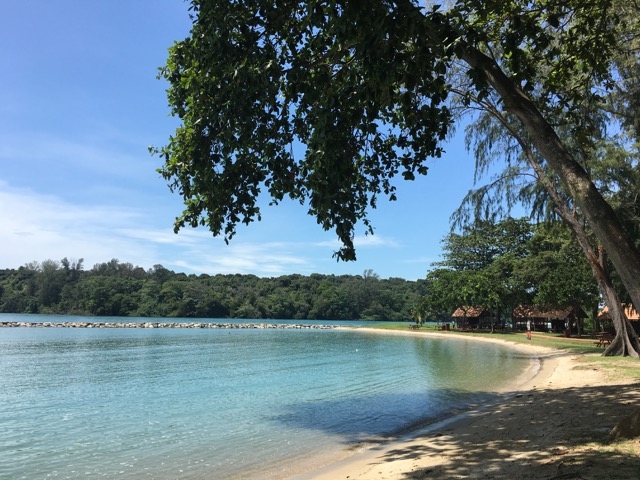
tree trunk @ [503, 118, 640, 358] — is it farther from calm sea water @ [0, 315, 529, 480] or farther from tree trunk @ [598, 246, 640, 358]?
calm sea water @ [0, 315, 529, 480]

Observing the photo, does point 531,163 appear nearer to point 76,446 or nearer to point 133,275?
point 76,446

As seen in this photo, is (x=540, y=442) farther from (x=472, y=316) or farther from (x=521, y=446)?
(x=472, y=316)

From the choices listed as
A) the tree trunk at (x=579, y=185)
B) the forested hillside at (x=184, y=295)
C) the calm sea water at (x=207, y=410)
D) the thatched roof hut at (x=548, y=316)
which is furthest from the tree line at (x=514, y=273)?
the forested hillside at (x=184, y=295)

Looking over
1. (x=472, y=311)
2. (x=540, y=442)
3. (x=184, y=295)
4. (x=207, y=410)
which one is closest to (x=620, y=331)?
(x=540, y=442)

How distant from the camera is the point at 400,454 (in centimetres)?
835

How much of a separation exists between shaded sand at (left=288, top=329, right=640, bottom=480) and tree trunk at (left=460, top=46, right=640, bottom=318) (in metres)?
2.10

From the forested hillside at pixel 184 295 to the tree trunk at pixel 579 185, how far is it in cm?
11520

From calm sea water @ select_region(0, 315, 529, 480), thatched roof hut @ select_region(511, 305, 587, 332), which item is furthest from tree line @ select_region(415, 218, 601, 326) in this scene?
calm sea water @ select_region(0, 315, 529, 480)

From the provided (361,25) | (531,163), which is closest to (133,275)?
(531,163)

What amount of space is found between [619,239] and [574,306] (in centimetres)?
4156

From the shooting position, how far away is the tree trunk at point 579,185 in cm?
579

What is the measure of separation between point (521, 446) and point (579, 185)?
13.6 ft

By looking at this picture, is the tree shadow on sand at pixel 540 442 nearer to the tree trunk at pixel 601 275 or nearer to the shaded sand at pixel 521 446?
the shaded sand at pixel 521 446

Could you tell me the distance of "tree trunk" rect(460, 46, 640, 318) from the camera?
579 centimetres
